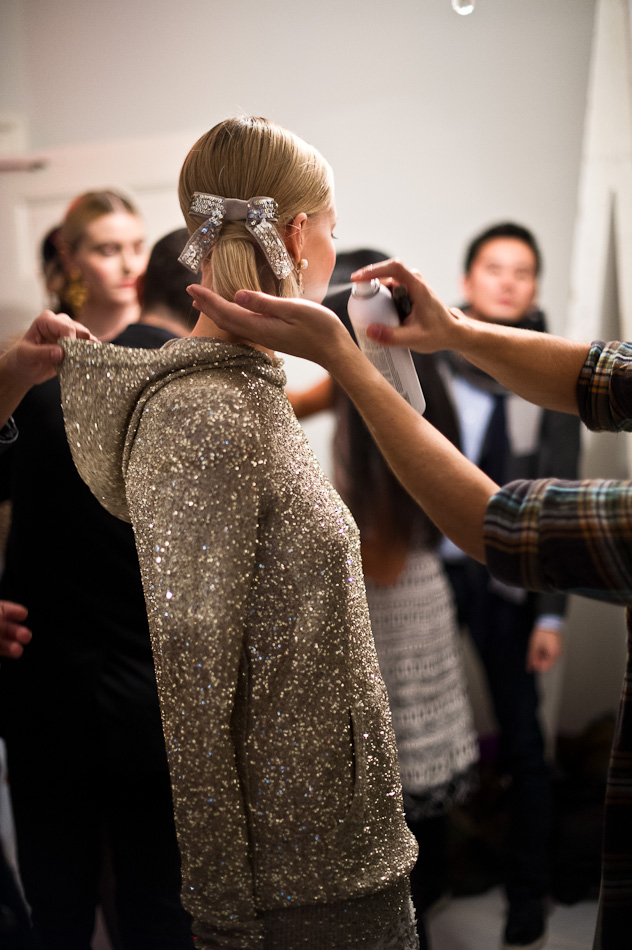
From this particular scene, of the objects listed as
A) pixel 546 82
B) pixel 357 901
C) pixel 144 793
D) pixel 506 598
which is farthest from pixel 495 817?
pixel 546 82

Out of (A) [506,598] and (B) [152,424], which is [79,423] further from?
(A) [506,598]

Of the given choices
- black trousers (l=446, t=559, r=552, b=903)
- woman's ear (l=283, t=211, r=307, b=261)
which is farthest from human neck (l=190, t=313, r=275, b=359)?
black trousers (l=446, t=559, r=552, b=903)

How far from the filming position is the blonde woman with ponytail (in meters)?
0.75

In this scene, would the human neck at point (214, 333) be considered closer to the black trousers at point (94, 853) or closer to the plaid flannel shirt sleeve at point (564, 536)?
the plaid flannel shirt sleeve at point (564, 536)

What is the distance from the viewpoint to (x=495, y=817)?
218cm

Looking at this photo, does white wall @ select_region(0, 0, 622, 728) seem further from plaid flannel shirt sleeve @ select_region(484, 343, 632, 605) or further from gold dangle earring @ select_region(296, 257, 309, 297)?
plaid flannel shirt sleeve @ select_region(484, 343, 632, 605)

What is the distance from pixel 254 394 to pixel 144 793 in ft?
2.28

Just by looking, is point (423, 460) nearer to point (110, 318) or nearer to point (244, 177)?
point (244, 177)

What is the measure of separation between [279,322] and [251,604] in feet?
0.96

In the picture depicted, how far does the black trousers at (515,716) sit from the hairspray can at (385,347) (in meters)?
1.28

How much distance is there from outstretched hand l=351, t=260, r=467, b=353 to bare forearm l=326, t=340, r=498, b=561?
0.51 ft

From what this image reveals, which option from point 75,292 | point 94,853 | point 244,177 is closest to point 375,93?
point 75,292

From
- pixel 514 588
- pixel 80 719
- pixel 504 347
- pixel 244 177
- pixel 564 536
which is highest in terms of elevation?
pixel 244 177

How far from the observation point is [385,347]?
3.16 feet
